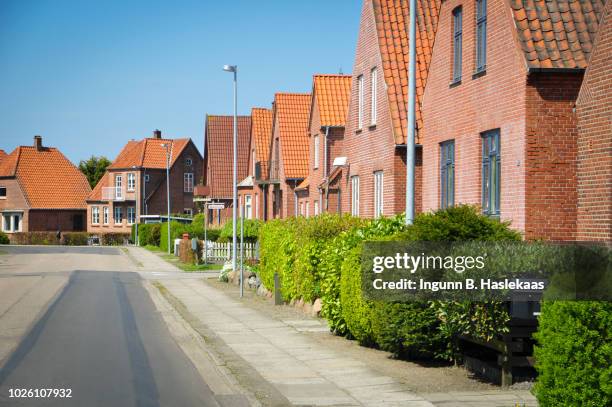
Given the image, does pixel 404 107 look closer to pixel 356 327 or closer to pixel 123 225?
pixel 356 327

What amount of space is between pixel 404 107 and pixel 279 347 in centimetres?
1175

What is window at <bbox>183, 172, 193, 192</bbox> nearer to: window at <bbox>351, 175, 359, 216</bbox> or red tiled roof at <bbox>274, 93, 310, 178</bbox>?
red tiled roof at <bbox>274, 93, 310, 178</bbox>

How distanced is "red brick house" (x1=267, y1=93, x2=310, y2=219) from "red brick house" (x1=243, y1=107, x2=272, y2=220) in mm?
2398

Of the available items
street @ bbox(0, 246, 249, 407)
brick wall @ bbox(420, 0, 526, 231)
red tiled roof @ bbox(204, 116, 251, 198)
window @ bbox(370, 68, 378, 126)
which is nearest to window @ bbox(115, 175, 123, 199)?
red tiled roof @ bbox(204, 116, 251, 198)

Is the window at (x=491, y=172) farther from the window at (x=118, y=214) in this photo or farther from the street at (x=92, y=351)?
the window at (x=118, y=214)

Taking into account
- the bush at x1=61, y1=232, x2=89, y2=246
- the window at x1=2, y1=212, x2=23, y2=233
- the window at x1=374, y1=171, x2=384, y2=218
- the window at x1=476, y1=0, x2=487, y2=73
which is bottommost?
the bush at x1=61, y1=232, x2=89, y2=246

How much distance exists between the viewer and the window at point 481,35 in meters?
19.0

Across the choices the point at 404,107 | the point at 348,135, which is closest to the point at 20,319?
the point at 404,107

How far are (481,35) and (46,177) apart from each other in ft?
278

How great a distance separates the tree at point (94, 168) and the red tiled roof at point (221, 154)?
59.6 m

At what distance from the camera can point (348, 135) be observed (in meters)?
30.1

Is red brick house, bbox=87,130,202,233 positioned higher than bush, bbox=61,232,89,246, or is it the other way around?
red brick house, bbox=87,130,202,233

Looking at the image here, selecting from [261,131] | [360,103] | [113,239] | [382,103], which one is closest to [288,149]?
[261,131]

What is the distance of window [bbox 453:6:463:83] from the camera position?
20.7 m
